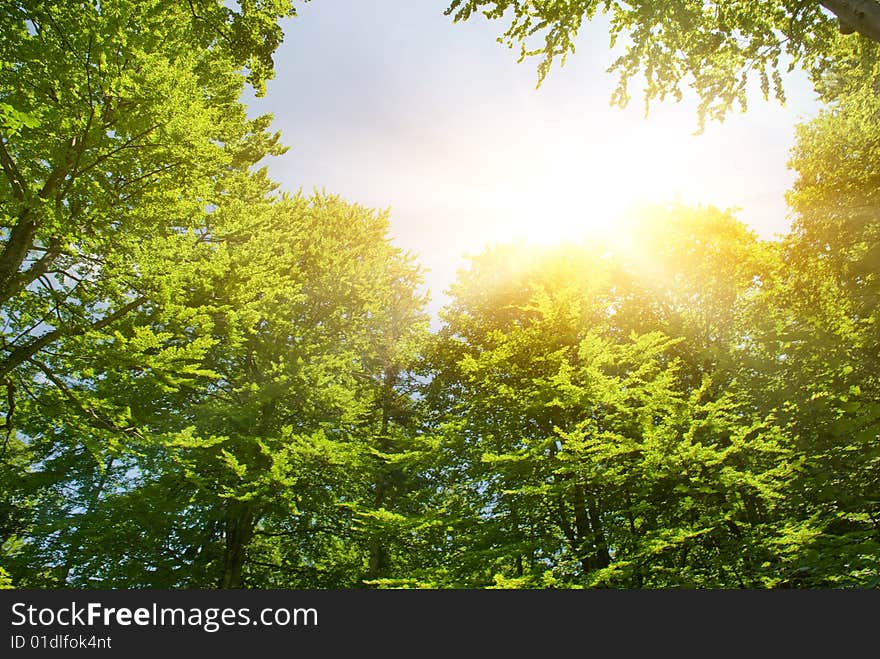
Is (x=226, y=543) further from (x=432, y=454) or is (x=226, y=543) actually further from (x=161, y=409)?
(x=432, y=454)

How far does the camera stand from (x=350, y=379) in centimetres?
1220

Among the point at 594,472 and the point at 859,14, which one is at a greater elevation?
the point at 859,14

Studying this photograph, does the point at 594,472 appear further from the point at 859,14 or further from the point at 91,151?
the point at 91,151

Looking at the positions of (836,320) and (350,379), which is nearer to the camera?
(836,320)

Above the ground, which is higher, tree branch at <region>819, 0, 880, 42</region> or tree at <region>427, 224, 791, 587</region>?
tree branch at <region>819, 0, 880, 42</region>

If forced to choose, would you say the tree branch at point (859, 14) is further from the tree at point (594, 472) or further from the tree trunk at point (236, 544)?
the tree trunk at point (236, 544)

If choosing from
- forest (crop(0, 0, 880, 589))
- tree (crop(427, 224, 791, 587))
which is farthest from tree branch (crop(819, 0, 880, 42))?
tree (crop(427, 224, 791, 587))

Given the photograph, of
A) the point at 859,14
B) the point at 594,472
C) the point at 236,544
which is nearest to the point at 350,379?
the point at 236,544

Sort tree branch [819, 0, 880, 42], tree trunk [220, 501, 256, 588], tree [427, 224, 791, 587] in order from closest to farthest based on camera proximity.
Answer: tree branch [819, 0, 880, 42]
tree [427, 224, 791, 587]
tree trunk [220, 501, 256, 588]

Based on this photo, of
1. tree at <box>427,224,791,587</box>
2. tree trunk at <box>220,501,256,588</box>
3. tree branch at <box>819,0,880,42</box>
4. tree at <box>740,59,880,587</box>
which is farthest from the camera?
tree trunk at <box>220,501,256,588</box>

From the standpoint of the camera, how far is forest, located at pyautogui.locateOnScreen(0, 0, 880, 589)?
22.3 feet

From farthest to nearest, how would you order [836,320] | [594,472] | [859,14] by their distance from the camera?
[836,320], [594,472], [859,14]

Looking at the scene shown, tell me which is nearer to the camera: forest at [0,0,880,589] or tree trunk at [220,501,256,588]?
forest at [0,0,880,589]

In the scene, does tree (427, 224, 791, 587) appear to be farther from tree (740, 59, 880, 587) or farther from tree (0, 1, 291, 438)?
tree (0, 1, 291, 438)
